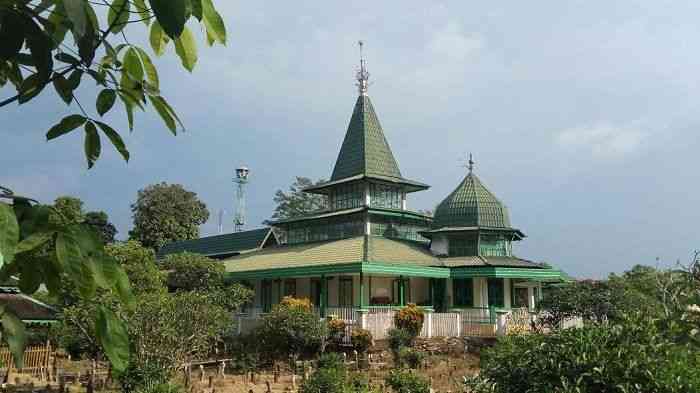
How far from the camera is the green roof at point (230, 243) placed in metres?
34.8

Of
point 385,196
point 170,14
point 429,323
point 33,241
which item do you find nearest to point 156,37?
point 170,14

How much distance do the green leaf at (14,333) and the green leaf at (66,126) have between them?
1.89ft

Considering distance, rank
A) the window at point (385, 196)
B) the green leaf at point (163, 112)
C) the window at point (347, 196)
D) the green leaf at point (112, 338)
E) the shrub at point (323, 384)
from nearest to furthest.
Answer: the green leaf at point (112, 338), the green leaf at point (163, 112), the shrub at point (323, 384), the window at point (385, 196), the window at point (347, 196)

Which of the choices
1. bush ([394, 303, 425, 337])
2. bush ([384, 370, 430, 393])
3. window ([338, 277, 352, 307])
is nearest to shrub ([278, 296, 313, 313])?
bush ([394, 303, 425, 337])

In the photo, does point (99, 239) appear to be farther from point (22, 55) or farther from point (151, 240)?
point (151, 240)

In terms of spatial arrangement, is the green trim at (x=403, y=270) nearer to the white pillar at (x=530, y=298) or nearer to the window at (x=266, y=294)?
the white pillar at (x=530, y=298)

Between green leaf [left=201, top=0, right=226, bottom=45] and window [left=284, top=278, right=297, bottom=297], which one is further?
window [left=284, top=278, right=297, bottom=297]

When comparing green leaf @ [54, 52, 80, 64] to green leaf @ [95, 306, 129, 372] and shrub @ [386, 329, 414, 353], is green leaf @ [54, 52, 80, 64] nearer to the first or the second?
green leaf @ [95, 306, 129, 372]

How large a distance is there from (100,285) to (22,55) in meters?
0.74

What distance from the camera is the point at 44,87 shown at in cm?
183

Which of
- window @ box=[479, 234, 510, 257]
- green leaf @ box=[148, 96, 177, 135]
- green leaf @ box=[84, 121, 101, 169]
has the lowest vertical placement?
green leaf @ box=[84, 121, 101, 169]

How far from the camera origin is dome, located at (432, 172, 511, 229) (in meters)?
27.8

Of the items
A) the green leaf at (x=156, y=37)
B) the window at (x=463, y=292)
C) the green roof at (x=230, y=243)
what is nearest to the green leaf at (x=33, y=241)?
the green leaf at (x=156, y=37)

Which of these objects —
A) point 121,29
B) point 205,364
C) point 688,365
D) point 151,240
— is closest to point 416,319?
point 205,364
